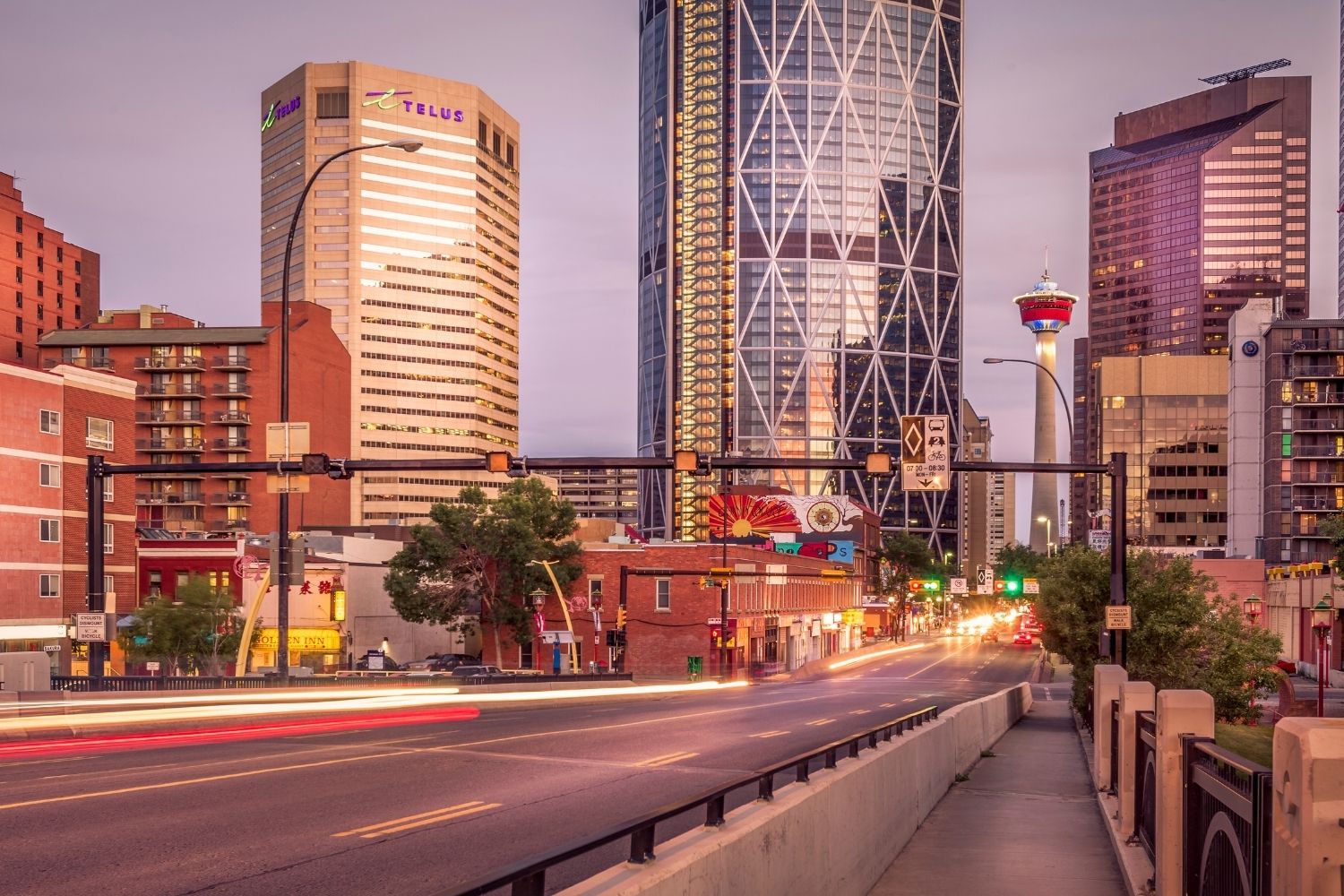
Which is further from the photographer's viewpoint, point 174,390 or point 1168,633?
point 174,390

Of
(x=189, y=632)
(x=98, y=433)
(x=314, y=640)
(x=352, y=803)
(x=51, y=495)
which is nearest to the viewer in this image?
(x=352, y=803)

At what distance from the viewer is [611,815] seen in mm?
16188

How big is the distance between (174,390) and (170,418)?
2.88 meters

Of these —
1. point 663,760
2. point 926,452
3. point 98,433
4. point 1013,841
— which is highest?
point 98,433

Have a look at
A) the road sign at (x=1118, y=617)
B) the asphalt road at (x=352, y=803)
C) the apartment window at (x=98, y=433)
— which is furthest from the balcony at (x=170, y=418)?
the road sign at (x=1118, y=617)

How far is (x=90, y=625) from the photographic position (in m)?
30.9

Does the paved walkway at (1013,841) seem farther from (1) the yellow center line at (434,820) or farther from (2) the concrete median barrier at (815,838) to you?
(1) the yellow center line at (434,820)

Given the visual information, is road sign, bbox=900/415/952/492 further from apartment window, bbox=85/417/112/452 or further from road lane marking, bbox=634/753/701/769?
apartment window, bbox=85/417/112/452

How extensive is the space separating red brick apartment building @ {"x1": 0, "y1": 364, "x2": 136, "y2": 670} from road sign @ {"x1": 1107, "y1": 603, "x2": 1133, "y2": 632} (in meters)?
45.7

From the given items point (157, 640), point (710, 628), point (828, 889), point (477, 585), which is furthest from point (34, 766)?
point (710, 628)

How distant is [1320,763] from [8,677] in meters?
36.2

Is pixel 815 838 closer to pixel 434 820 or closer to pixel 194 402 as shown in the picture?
pixel 434 820

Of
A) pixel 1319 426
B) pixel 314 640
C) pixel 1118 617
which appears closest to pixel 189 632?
pixel 314 640

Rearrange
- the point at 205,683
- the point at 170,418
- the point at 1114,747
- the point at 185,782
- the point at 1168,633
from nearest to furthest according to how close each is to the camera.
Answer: the point at 185,782, the point at 1114,747, the point at 1168,633, the point at 205,683, the point at 170,418
